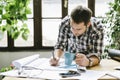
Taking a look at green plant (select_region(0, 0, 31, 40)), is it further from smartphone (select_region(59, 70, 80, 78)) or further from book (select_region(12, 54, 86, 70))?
smartphone (select_region(59, 70, 80, 78))

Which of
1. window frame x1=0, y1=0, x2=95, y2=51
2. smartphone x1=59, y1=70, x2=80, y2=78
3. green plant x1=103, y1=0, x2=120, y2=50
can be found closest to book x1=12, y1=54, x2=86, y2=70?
smartphone x1=59, y1=70, x2=80, y2=78

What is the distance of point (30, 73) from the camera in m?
2.36

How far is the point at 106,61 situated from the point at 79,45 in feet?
1.20

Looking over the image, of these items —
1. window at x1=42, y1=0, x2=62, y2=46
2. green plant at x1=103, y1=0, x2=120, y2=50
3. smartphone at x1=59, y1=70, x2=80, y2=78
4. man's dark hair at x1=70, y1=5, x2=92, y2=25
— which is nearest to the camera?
smartphone at x1=59, y1=70, x2=80, y2=78

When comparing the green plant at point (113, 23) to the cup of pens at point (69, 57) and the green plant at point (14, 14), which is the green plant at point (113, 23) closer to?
the cup of pens at point (69, 57)

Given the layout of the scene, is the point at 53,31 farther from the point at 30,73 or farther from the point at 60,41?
the point at 30,73

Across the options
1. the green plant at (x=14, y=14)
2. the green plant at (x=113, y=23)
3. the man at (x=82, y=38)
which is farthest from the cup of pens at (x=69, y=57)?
the green plant at (x=113, y=23)

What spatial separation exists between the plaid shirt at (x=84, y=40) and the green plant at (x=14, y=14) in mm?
580

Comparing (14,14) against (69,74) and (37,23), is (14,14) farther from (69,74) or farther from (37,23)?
(37,23)

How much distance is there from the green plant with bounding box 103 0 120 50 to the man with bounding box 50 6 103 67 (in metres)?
1.40

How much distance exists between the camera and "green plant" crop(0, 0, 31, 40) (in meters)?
2.55

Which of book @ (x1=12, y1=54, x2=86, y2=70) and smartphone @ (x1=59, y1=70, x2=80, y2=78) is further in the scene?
book @ (x1=12, y1=54, x2=86, y2=70)

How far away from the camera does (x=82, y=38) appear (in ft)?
10.0

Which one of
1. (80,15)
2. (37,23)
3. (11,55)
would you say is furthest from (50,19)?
(80,15)
